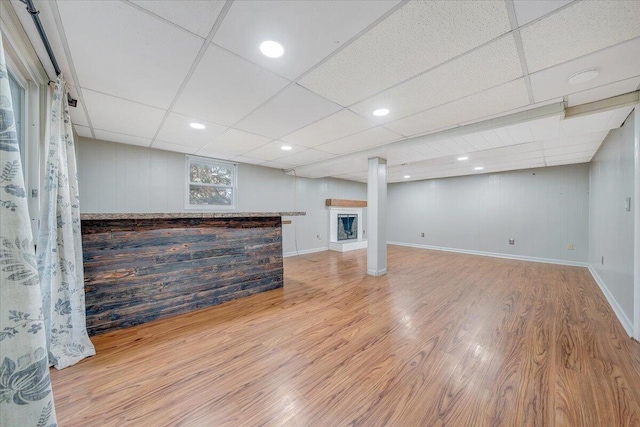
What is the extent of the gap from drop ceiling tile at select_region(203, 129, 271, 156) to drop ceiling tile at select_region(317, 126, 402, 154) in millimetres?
973

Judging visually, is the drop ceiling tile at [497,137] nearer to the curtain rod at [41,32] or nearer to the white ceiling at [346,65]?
the white ceiling at [346,65]

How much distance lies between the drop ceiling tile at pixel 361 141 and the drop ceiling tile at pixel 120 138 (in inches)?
106

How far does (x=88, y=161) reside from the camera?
3.66 metres

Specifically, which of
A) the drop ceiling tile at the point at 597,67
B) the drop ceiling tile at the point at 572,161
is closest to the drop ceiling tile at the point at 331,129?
the drop ceiling tile at the point at 597,67

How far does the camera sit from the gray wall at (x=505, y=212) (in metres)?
5.06

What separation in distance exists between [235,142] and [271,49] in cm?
230

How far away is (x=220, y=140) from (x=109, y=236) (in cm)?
194

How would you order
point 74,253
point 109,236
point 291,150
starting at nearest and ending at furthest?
point 74,253 < point 109,236 < point 291,150

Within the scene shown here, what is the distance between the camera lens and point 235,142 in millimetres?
3688

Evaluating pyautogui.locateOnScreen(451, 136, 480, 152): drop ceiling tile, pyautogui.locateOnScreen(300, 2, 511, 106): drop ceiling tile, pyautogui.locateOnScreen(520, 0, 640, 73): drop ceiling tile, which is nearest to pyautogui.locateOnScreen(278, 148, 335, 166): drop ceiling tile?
pyautogui.locateOnScreen(451, 136, 480, 152): drop ceiling tile

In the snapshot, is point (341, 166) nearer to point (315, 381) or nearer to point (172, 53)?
point (172, 53)

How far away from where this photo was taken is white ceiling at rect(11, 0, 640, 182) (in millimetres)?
1321

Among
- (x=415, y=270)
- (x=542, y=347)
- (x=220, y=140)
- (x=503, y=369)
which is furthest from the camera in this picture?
(x=415, y=270)

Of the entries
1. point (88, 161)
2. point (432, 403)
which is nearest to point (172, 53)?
point (432, 403)
